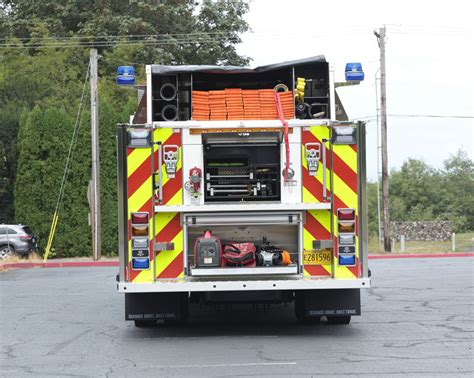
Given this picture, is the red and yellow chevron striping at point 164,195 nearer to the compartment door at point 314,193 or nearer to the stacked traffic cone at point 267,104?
the stacked traffic cone at point 267,104

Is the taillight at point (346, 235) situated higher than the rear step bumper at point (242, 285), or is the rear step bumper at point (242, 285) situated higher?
the taillight at point (346, 235)

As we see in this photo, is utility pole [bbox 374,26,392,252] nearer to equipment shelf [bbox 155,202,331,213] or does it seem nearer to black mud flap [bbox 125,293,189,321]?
black mud flap [bbox 125,293,189,321]

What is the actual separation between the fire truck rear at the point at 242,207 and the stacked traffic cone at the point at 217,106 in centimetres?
27

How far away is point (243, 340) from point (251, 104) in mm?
2813

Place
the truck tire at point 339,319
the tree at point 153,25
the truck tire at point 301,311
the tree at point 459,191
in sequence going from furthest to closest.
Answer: the tree at point 459,191
the tree at point 153,25
the truck tire at point 339,319
the truck tire at point 301,311

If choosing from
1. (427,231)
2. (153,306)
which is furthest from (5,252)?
(427,231)

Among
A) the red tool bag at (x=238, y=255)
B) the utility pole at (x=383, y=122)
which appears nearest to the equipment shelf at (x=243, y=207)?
the red tool bag at (x=238, y=255)

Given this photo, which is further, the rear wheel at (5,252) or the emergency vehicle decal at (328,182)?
the rear wheel at (5,252)

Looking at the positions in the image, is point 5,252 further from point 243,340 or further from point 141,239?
point 243,340

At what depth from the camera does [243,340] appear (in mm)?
11117

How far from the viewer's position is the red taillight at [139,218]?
1097cm

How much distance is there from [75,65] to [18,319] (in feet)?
107

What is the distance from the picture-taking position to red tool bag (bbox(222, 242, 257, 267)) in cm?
1091

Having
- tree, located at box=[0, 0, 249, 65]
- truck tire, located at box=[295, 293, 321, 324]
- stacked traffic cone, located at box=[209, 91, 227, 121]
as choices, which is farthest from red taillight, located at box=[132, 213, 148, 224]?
tree, located at box=[0, 0, 249, 65]
